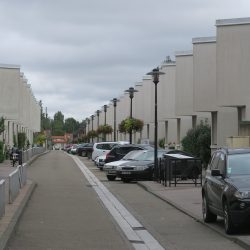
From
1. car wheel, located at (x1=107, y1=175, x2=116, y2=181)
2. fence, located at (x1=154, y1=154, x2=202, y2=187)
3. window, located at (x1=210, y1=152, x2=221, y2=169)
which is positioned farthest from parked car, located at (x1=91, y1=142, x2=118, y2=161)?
window, located at (x1=210, y1=152, x2=221, y2=169)

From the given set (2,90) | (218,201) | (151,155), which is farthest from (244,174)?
(2,90)

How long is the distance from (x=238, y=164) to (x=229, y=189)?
4.08 ft

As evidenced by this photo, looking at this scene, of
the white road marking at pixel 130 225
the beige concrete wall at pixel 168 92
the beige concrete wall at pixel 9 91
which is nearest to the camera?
the white road marking at pixel 130 225

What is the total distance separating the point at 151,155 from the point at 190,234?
1833 cm

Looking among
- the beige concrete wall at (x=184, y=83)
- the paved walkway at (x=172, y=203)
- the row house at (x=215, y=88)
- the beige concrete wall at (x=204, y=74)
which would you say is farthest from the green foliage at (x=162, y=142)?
the paved walkway at (x=172, y=203)

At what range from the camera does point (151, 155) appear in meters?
31.7

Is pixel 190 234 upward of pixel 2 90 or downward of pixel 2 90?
downward

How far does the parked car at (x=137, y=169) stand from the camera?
30094 millimetres

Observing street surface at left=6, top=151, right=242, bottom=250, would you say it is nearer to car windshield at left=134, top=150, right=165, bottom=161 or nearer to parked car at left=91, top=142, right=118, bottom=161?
car windshield at left=134, top=150, right=165, bottom=161

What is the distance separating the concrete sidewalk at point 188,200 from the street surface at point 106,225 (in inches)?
6.5

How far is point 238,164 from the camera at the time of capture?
13.9 m

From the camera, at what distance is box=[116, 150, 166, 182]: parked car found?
30094 millimetres

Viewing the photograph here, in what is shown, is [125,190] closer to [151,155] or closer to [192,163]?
[192,163]

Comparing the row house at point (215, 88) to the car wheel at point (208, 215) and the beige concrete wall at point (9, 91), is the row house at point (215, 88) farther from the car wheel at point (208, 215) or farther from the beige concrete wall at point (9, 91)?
the car wheel at point (208, 215)
